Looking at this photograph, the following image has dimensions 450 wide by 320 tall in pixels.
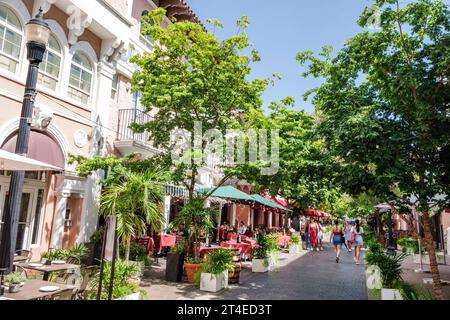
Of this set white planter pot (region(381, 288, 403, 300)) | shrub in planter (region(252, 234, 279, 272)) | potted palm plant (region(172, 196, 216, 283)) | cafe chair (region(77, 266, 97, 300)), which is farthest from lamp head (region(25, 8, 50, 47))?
shrub in planter (region(252, 234, 279, 272))

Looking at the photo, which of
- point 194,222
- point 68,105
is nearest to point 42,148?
point 68,105

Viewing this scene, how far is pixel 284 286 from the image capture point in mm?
9766

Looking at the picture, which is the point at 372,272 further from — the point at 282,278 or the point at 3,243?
the point at 3,243

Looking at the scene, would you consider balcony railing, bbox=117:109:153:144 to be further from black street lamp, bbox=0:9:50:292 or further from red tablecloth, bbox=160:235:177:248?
black street lamp, bbox=0:9:50:292

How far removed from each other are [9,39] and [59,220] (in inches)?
213

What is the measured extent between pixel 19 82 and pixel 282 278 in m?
9.71

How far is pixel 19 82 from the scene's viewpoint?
925cm

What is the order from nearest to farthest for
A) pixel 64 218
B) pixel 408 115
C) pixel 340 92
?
pixel 408 115, pixel 340 92, pixel 64 218

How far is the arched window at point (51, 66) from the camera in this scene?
1029cm

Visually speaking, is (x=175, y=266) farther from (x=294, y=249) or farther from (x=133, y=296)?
(x=294, y=249)

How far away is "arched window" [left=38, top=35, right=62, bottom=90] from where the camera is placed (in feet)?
33.8

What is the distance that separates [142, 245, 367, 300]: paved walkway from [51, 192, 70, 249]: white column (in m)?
3.15

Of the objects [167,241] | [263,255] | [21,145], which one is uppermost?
[21,145]
